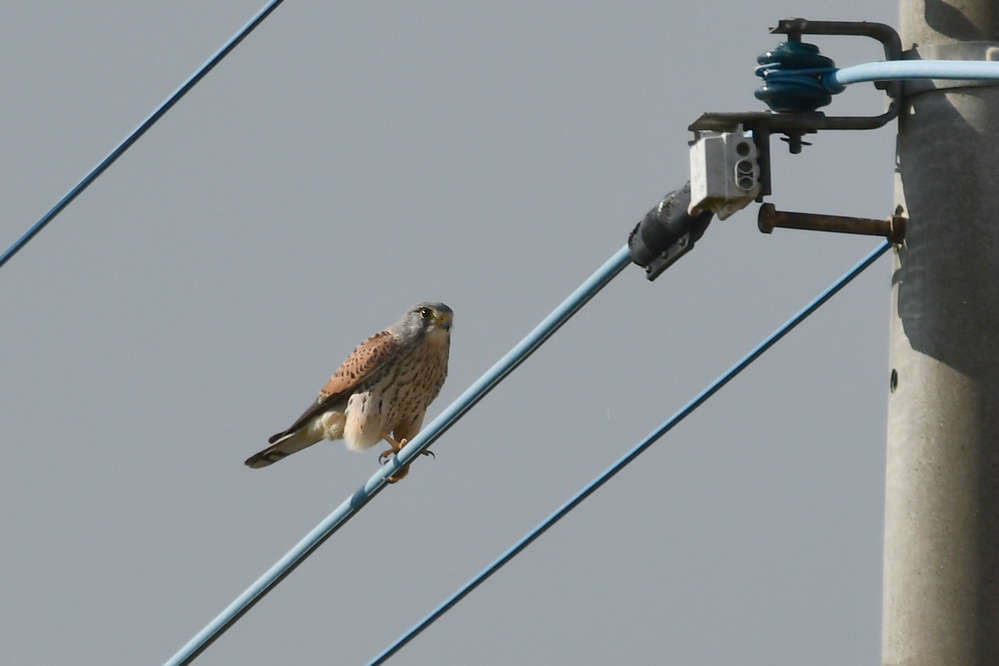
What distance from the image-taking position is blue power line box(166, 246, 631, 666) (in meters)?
3.97

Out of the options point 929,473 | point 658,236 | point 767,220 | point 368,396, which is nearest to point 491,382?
point 658,236

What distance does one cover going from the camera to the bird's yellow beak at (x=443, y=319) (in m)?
8.41

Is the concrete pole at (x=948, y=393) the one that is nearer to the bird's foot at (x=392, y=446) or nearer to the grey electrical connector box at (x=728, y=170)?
the grey electrical connector box at (x=728, y=170)

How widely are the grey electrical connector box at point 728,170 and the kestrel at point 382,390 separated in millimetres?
4581

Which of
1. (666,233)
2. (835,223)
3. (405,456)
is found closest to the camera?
(835,223)

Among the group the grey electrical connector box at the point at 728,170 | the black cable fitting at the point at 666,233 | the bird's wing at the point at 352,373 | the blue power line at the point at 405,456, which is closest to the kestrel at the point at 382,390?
the bird's wing at the point at 352,373

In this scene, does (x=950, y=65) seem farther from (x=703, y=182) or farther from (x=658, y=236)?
(x=658, y=236)

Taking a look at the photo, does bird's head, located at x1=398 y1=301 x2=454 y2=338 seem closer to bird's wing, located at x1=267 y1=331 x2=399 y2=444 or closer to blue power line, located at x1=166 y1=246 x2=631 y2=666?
bird's wing, located at x1=267 y1=331 x2=399 y2=444

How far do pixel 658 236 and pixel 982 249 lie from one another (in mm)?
825

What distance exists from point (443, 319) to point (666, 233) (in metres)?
4.57

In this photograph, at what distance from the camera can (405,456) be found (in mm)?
4949

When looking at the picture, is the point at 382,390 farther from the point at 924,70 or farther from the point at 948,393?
the point at 924,70

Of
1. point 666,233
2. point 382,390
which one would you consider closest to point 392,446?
point 382,390

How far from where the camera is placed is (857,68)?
3.58 meters
